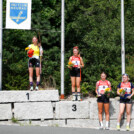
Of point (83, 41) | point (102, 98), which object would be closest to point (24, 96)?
point (102, 98)

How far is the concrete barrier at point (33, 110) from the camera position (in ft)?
25.3

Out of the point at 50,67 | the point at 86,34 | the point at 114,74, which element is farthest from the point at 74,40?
the point at 114,74

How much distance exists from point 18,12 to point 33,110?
10.2 feet

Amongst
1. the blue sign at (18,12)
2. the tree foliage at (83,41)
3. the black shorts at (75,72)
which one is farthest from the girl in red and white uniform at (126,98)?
the blue sign at (18,12)

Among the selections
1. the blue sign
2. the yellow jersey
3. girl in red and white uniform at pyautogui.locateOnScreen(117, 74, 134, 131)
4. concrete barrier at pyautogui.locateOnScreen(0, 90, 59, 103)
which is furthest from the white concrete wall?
the blue sign

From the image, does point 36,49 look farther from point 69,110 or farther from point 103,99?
point 103,99

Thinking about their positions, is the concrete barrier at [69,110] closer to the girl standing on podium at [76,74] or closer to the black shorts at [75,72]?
the girl standing on podium at [76,74]

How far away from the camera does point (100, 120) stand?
24.6ft

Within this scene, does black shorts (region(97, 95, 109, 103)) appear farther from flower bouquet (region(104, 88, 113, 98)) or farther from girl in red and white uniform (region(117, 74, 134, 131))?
girl in red and white uniform (region(117, 74, 134, 131))

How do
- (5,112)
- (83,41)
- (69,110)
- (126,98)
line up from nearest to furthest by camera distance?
(126,98), (5,112), (69,110), (83,41)

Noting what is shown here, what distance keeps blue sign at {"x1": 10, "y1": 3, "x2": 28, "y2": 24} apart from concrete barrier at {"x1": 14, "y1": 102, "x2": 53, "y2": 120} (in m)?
2.62

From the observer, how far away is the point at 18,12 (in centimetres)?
834

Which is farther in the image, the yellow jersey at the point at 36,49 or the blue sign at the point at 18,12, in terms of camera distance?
the blue sign at the point at 18,12

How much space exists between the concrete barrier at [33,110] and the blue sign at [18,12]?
2.62 m
